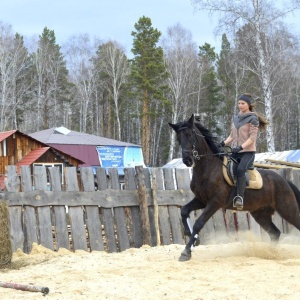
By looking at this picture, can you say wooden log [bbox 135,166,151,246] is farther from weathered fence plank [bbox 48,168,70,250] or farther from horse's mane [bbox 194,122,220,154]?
horse's mane [bbox 194,122,220,154]

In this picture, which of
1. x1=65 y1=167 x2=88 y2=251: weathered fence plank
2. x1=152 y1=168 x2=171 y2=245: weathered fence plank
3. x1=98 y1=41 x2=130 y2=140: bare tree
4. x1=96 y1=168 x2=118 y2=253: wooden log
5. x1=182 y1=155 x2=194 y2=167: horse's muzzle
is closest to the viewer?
x1=182 y1=155 x2=194 y2=167: horse's muzzle

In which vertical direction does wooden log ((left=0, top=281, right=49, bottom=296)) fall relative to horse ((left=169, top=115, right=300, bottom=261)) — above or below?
below

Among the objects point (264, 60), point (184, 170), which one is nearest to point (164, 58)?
point (264, 60)

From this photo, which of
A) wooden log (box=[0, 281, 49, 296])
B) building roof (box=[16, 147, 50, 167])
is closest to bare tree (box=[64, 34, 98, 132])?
building roof (box=[16, 147, 50, 167])

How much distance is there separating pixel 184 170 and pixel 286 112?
153ft

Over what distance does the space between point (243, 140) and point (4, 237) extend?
3.82 m

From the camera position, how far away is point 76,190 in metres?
8.73

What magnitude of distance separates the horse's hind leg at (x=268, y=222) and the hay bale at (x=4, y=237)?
3.93 metres

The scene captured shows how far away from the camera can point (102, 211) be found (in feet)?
29.5

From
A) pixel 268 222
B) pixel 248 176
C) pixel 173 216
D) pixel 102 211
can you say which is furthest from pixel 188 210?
pixel 173 216

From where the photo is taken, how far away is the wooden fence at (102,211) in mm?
8242

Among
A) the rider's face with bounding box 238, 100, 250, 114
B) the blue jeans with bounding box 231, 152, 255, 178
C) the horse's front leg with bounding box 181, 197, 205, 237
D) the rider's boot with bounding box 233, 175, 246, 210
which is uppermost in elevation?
the rider's face with bounding box 238, 100, 250, 114

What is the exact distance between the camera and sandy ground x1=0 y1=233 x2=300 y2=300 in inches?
199

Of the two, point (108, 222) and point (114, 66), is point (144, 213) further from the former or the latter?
point (114, 66)
